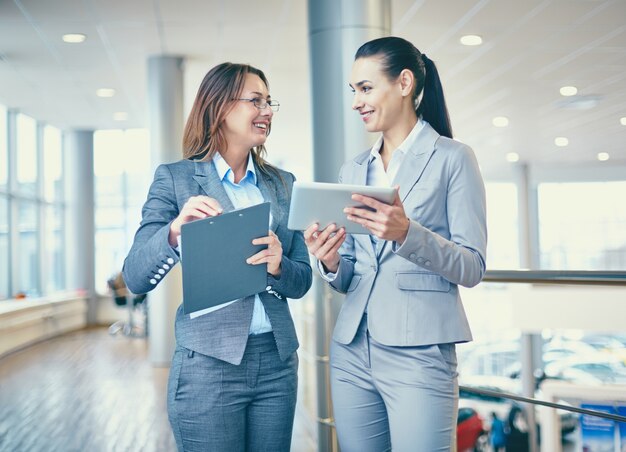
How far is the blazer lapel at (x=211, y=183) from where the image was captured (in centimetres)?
187

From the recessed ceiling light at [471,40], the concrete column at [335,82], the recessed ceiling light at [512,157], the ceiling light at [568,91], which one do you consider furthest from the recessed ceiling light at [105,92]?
the recessed ceiling light at [512,157]

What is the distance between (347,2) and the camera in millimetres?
4133

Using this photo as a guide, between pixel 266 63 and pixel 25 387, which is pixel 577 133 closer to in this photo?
pixel 266 63

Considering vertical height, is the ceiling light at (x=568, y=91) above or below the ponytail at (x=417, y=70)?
above

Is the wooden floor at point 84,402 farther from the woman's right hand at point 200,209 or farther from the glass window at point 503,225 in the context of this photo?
the glass window at point 503,225

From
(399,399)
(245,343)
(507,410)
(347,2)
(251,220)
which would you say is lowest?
(507,410)

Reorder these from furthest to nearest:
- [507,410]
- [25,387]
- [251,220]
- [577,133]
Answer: [577,133] → [25,387] → [507,410] → [251,220]

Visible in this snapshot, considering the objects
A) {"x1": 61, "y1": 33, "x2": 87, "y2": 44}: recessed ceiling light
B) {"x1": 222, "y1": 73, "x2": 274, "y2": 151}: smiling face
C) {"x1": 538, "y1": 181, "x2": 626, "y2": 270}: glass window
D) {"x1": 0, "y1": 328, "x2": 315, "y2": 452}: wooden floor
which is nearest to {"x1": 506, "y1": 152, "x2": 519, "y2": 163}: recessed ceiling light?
{"x1": 538, "y1": 181, "x2": 626, "y2": 270}: glass window

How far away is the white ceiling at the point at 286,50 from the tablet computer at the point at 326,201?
500 cm

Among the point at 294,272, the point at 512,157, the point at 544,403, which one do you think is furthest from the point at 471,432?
the point at 512,157

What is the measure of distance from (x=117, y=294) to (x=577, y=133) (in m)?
8.59

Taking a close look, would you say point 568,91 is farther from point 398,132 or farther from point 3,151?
point 398,132

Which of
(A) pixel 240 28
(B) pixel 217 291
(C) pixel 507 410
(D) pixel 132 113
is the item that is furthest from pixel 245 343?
(D) pixel 132 113

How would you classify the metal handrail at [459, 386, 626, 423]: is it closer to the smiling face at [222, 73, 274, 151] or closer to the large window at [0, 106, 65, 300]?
the smiling face at [222, 73, 274, 151]
